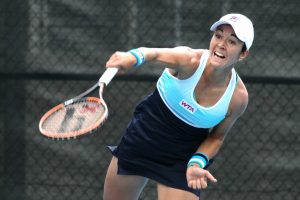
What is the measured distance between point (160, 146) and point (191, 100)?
311 mm

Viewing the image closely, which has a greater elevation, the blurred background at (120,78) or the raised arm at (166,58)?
the raised arm at (166,58)

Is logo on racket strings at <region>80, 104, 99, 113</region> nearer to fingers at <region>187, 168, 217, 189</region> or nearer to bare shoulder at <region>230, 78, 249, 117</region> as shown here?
fingers at <region>187, 168, 217, 189</region>

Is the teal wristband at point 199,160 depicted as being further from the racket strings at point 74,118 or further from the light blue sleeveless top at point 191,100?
the racket strings at point 74,118

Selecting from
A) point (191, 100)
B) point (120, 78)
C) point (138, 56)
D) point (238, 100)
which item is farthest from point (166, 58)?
point (120, 78)

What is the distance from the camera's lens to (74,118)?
379 cm

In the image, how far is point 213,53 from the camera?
3836mm

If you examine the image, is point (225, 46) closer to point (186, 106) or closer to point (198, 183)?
point (186, 106)

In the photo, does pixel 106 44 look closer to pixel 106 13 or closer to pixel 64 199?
pixel 106 13

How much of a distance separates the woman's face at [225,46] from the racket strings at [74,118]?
0.60 meters

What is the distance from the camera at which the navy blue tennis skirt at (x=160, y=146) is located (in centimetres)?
408

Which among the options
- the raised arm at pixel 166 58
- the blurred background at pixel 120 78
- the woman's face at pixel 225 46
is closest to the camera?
the raised arm at pixel 166 58

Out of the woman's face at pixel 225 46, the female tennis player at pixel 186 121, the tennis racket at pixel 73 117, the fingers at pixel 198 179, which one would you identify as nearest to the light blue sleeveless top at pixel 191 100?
the female tennis player at pixel 186 121

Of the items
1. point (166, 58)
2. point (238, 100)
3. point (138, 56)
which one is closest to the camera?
point (138, 56)

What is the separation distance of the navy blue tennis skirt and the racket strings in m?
0.46
